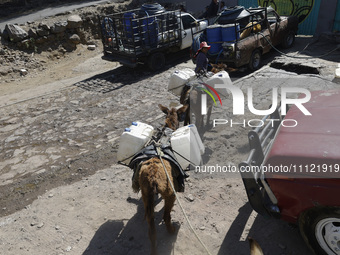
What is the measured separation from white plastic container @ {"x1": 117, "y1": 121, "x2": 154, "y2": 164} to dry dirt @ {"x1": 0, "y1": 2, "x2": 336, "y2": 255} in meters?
0.82

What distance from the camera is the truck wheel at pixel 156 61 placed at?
11.9 m

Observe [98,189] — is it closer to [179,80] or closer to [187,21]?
[179,80]

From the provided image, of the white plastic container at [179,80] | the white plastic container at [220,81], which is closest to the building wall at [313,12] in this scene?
the white plastic container at [220,81]

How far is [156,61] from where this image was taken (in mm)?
12133

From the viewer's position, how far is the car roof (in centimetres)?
308

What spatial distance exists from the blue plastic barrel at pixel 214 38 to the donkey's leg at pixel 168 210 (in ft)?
24.7

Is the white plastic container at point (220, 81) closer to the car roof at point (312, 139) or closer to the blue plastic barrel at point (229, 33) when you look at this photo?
the car roof at point (312, 139)

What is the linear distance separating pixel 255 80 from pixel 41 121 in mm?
6472

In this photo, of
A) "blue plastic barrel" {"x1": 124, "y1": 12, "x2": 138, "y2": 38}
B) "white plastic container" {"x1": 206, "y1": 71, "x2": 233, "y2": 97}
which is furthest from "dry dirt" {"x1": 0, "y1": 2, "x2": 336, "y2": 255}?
"blue plastic barrel" {"x1": 124, "y1": 12, "x2": 138, "y2": 38}

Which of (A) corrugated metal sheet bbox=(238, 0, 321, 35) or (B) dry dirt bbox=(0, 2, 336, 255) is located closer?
(B) dry dirt bbox=(0, 2, 336, 255)

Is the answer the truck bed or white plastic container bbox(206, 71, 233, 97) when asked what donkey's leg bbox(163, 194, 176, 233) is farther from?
the truck bed

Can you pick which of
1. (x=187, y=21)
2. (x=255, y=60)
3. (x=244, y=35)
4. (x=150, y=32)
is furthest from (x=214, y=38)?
(x=187, y=21)

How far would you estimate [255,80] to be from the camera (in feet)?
31.1

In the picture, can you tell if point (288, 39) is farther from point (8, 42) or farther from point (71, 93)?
point (8, 42)
